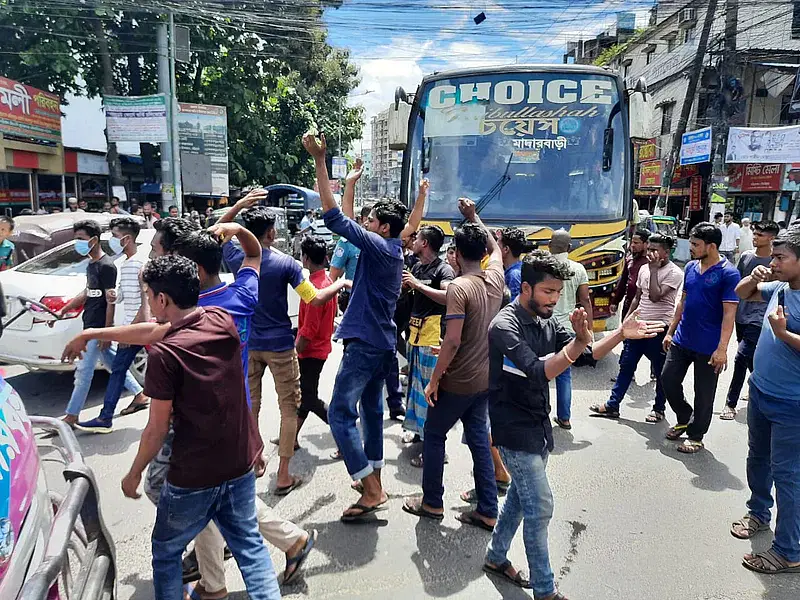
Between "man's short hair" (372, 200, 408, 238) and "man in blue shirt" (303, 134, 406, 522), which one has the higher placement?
"man's short hair" (372, 200, 408, 238)

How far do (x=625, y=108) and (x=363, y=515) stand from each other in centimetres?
576

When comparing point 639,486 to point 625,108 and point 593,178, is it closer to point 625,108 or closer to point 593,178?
point 593,178

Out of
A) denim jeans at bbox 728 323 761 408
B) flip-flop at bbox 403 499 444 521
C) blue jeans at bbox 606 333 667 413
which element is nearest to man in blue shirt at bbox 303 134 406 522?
flip-flop at bbox 403 499 444 521

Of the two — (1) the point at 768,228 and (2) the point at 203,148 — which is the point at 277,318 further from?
(2) the point at 203,148

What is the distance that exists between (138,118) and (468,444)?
47.7ft

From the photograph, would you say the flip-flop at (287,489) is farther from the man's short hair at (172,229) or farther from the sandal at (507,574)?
the man's short hair at (172,229)

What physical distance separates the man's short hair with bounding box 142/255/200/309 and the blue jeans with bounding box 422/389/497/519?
1.63 m

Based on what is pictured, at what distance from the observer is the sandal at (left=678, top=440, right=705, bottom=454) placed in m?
4.54

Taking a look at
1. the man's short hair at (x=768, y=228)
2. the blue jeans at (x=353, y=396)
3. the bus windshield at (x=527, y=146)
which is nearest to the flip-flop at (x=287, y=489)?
the blue jeans at (x=353, y=396)

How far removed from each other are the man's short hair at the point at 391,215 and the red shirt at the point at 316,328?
732 millimetres

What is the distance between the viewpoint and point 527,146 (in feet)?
23.3

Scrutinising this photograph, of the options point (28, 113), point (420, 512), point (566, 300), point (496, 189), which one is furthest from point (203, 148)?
point (420, 512)

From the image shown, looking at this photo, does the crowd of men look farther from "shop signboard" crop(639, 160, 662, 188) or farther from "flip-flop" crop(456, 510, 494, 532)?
"shop signboard" crop(639, 160, 662, 188)

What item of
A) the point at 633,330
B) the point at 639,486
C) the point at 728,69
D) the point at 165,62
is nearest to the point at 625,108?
the point at 639,486
